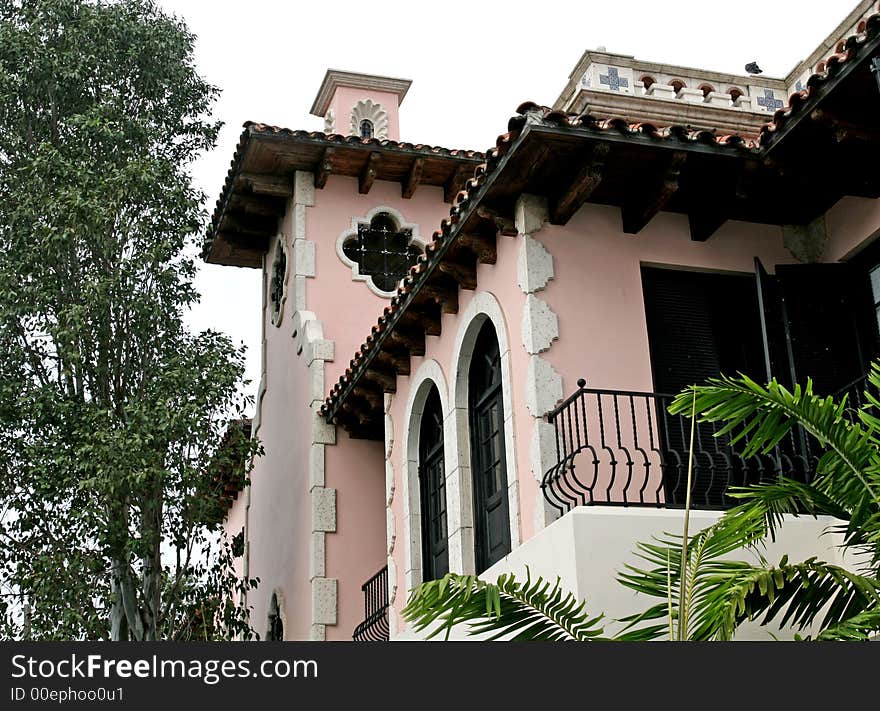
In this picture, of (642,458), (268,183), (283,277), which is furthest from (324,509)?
(642,458)

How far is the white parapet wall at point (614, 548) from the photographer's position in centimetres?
830

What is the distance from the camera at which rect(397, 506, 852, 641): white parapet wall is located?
8.30 meters

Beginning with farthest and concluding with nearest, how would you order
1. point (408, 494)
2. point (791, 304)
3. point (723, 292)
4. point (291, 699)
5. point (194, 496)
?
point (194, 496), point (408, 494), point (723, 292), point (791, 304), point (291, 699)

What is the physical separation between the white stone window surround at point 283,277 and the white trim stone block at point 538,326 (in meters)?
7.58

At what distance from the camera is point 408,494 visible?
12.7 m

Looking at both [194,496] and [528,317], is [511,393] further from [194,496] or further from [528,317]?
[194,496]

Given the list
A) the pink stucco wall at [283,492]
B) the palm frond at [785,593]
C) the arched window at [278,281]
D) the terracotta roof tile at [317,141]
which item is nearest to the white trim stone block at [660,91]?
the terracotta roof tile at [317,141]

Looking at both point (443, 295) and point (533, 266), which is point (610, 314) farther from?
point (443, 295)

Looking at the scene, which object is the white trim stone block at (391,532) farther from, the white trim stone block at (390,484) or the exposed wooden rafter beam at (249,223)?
the exposed wooden rafter beam at (249,223)

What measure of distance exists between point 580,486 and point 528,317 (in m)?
1.67

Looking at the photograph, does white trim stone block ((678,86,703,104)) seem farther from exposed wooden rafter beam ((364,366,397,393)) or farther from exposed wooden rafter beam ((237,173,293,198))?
exposed wooden rafter beam ((237,173,293,198))

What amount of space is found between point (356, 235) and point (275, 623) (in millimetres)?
5302

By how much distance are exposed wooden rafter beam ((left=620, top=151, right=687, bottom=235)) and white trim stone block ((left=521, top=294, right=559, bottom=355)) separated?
1142 millimetres

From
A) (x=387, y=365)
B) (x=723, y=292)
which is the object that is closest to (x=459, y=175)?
(x=387, y=365)
